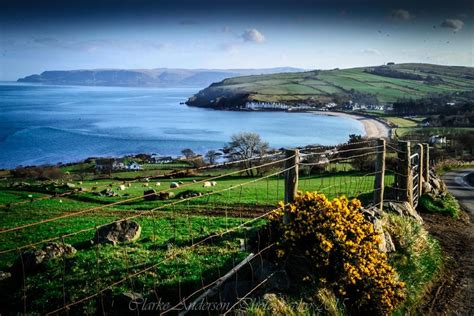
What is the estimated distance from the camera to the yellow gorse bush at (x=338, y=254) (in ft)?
21.0

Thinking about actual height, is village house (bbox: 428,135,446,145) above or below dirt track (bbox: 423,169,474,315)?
below

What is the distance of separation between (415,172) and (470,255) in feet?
17.0

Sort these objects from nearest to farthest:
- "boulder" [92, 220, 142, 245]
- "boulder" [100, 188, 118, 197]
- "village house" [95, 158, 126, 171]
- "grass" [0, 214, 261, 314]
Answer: "grass" [0, 214, 261, 314] < "boulder" [92, 220, 142, 245] < "boulder" [100, 188, 118, 197] < "village house" [95, 158, 126, 171]

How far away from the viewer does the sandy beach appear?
118 meters

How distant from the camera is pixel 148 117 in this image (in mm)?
193500

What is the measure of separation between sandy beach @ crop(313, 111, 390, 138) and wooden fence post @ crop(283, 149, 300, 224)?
10321 centimetres

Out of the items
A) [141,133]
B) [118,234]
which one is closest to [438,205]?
[118,234]

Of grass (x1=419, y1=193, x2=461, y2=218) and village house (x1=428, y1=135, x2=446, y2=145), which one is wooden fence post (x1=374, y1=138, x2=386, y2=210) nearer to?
grass (x1=419, y1=193, x2=461, y2=218)

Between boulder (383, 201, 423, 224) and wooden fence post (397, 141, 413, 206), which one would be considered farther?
wooden fence post (397, 141, 413, 206)

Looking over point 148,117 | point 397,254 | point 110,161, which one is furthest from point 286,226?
point 148,117

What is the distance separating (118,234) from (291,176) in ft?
23.4

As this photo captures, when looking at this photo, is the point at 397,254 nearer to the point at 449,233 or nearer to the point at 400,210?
the point at 400,210

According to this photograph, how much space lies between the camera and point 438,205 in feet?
46.6

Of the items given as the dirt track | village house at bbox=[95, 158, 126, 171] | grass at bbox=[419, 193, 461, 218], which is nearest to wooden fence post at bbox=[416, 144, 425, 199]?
grass at bbox=[419, 193, 461, 218]
